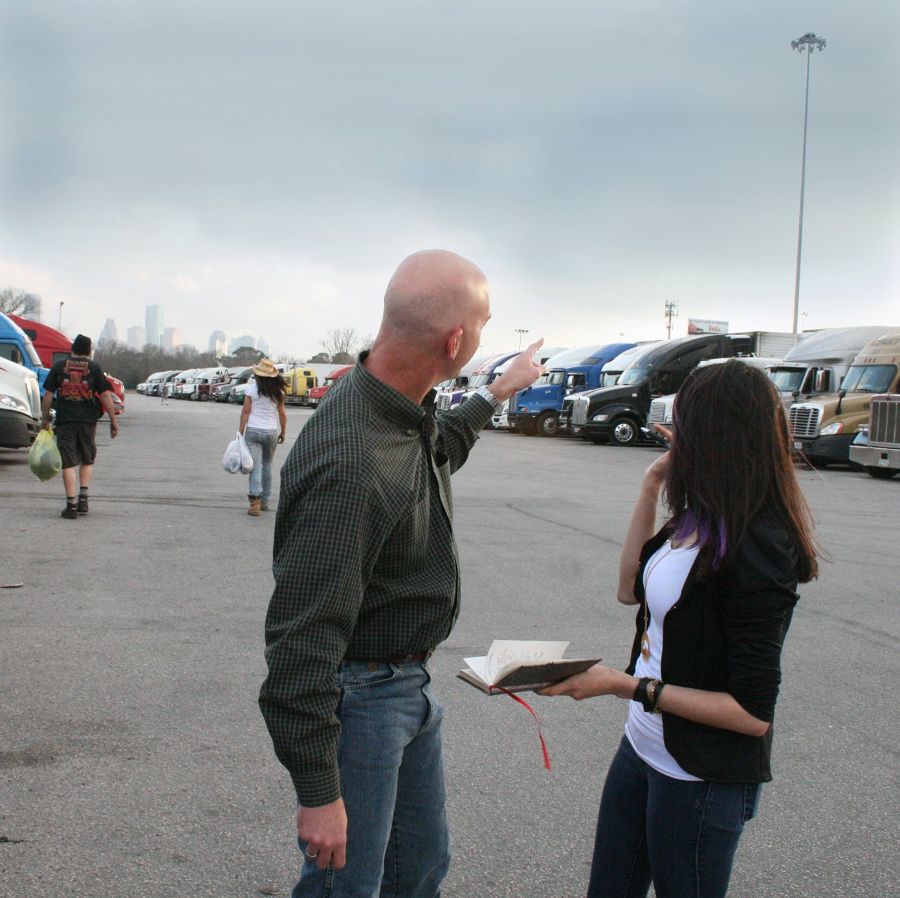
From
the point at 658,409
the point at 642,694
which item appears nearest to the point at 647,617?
the point at 642,694

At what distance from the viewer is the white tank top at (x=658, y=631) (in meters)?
2.15

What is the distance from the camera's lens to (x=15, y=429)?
47.6ft

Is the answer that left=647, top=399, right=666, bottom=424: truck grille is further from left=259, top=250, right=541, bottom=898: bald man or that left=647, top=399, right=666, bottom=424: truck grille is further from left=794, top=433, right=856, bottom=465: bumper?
left=259, top=250, right=541, bottom=898: bald man

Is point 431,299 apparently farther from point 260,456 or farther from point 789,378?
point 789,378

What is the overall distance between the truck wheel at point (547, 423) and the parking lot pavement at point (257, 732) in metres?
24.8

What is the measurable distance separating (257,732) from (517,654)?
8.68ft

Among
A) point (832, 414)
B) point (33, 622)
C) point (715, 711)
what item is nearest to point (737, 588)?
point (715, 711)

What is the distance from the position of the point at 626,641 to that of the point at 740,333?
100 ft

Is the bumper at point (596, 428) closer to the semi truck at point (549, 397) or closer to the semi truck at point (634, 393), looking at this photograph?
the semi truck at point (634, 393)

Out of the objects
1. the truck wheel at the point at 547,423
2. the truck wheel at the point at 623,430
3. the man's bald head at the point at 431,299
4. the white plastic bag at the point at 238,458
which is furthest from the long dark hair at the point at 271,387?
the truck wheel at the point at 547,423

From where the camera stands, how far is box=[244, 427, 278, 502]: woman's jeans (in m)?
11.3

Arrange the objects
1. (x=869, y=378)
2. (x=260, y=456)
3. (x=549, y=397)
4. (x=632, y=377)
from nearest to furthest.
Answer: (x=260, y=456) < (x=869, y=378) < (x=632, y=377) < (x=549, y=397)

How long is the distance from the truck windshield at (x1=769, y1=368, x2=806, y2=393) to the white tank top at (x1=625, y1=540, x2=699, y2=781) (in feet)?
76.5

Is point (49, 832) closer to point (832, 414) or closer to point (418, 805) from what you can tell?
point (418, 805)
